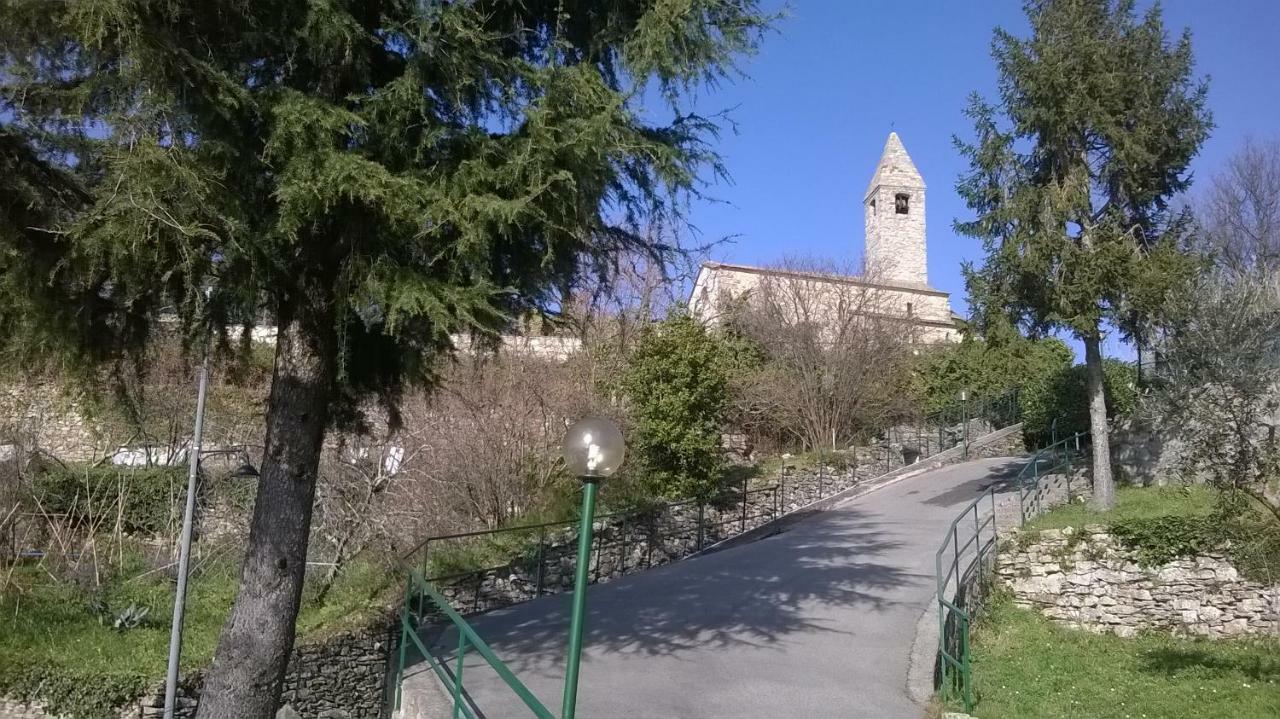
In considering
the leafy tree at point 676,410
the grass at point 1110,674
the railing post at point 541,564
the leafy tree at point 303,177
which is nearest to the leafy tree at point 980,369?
the leafy tree at point 676,410

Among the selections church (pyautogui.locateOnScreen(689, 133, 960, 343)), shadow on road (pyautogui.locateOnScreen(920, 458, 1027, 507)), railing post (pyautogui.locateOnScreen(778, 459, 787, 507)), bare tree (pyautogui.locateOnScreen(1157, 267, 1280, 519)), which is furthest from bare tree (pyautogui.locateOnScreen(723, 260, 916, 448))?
bare tree (pyautogui.locateOnScreen(1157, 267, 1280, 519))

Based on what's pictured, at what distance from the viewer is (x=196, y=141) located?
17.6 ft

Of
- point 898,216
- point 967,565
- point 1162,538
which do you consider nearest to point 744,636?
point 967,565

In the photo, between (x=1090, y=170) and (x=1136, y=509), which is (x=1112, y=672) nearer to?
(x=1136, y=509)

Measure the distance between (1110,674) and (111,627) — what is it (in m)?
15.0

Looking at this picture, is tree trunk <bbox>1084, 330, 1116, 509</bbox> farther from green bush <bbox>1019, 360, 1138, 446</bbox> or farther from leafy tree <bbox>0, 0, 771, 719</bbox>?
leafy tree <bbox>0, 0, 771, 719</bbox>

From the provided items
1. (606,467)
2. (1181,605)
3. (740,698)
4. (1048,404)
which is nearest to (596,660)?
(740,698)

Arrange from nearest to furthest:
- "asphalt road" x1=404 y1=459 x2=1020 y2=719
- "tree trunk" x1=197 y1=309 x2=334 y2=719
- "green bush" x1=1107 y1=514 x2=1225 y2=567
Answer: "tree trunk" x1=197 y1=309 x2=334 y2=719, "asphalt road" x1=404 y1=459 x2=1020 y2=719, "green bush" x1=1107 y1=514 x2=1225 y2=567

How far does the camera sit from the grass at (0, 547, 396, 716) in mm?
13023

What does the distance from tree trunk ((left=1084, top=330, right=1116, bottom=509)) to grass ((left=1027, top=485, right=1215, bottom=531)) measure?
242mm

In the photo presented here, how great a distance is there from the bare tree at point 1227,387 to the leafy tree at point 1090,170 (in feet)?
18.3

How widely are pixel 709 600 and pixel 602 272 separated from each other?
19.0 ft

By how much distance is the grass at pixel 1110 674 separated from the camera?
8.30 metres

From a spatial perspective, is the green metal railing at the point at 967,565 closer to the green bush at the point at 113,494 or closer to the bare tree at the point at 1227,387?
the bare tree at the point at 1227,387
